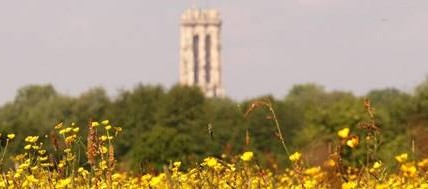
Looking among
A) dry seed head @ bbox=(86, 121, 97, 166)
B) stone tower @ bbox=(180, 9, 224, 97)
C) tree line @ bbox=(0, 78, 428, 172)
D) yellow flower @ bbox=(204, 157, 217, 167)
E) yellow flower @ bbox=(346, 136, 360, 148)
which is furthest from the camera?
stone tower @ bbox=(180, 9, 224, 97)

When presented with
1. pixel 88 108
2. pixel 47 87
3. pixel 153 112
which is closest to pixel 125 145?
pixel 153 112

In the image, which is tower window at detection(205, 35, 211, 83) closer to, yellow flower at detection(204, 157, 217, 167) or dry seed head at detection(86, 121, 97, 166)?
yellow flower at detection(204, 157, 217, 167)

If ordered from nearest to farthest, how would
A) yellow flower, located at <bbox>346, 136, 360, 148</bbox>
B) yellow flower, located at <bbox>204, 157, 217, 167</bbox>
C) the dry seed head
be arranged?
yellow flower, located at <bbox>346, 136, 360, 148</bbox> → the dry seed head → yellow flower, located at <bbox>204, 157, 217, 167</bbox>

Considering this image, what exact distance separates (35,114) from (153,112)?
26.4 metres

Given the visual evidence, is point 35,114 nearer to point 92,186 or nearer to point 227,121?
point 227,121

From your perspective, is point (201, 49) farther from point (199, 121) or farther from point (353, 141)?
point (353, 141)

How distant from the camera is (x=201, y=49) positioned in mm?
169750

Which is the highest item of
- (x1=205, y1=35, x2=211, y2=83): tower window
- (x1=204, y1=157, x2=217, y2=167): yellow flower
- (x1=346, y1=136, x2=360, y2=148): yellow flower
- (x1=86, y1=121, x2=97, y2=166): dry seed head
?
(x1=346, y1=136, x2=360, y2=148): yellow flower

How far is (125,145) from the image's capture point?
6856 cm

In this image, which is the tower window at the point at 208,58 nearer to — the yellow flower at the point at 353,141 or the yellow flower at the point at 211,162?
the yellow flower at the point at 211,162

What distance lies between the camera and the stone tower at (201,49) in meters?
168

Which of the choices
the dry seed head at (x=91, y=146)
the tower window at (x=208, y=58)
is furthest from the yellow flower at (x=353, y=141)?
the tower window at (x=208, y=58)

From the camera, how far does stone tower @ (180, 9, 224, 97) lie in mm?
167625

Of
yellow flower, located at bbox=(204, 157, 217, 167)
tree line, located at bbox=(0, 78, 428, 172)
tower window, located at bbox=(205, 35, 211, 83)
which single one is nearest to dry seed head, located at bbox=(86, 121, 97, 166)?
yellow flower, located at bbox=(204, 157, 217, 167)
